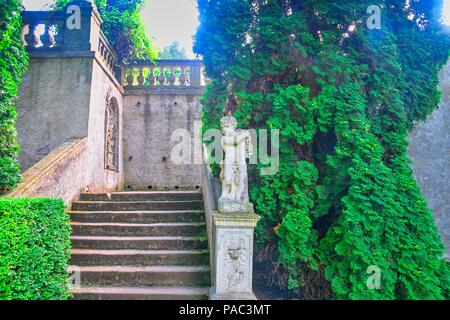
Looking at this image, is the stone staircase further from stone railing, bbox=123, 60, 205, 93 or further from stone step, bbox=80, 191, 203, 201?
stone railing, bbox=123, 60, 205, 93

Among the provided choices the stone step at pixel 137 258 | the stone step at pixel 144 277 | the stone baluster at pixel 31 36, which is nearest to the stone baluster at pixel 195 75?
the stone baluster at pixel 31 36

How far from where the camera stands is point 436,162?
8.98m

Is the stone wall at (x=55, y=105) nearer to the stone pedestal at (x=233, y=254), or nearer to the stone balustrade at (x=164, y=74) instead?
the stone balustrade at (x=164, y=74)

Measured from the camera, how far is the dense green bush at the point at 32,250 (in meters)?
3.35

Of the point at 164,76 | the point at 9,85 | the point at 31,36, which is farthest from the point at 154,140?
the point at 9,85

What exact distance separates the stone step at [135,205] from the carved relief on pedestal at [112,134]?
1.96 metres

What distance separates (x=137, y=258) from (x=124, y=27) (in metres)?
6.92

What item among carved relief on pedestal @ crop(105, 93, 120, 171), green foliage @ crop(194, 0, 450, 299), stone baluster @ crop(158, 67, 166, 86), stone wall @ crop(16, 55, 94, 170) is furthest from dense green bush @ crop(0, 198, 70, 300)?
stone baluster @ crop(158, 67, 166, 86)

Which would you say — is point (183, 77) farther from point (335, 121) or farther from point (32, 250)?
point (32, 250)

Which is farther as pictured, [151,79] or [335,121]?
[151,79]

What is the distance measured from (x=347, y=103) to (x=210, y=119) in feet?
6.99

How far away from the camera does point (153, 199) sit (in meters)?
6.66

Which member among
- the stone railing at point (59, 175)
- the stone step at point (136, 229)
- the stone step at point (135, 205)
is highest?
the stone railing at point (59, 175)

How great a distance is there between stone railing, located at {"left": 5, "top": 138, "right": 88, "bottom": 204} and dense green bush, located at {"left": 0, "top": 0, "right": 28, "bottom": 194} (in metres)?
0.22
